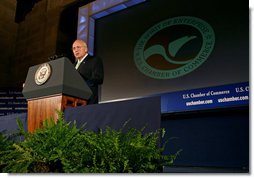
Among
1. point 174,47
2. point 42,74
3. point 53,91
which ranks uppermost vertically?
point 174,47

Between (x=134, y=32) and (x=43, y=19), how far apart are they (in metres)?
3.04

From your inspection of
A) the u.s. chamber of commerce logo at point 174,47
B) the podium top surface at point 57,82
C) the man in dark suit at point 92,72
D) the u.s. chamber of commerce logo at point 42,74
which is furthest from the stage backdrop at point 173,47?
the u.s. chamber of commerce logo at point 42,74

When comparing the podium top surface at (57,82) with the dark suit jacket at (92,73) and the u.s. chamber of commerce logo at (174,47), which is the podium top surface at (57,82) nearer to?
the dark suit jacket at (92,73)

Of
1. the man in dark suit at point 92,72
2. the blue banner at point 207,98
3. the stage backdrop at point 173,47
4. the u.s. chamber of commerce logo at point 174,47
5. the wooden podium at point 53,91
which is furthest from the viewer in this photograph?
the u.s. chamber of commerce logo at point 174,47

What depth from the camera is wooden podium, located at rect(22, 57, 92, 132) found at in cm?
174

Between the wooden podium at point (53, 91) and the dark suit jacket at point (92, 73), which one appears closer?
the wooden podium at point (53, 91)

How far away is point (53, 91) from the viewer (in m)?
1.76

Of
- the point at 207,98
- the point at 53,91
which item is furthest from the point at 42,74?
the point at 207,98

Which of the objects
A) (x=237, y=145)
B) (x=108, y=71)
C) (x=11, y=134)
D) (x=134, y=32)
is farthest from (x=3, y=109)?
(x=237, y=145)

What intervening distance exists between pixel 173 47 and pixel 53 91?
232 cm

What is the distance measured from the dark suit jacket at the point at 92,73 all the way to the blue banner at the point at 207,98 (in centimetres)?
153

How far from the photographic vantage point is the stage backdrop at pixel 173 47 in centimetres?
329

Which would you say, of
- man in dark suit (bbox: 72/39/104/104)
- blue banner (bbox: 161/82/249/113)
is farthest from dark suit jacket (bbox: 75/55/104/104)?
blue banner (bbox: 161/82/249/113)

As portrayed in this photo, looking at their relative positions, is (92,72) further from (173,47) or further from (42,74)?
(173,47)
